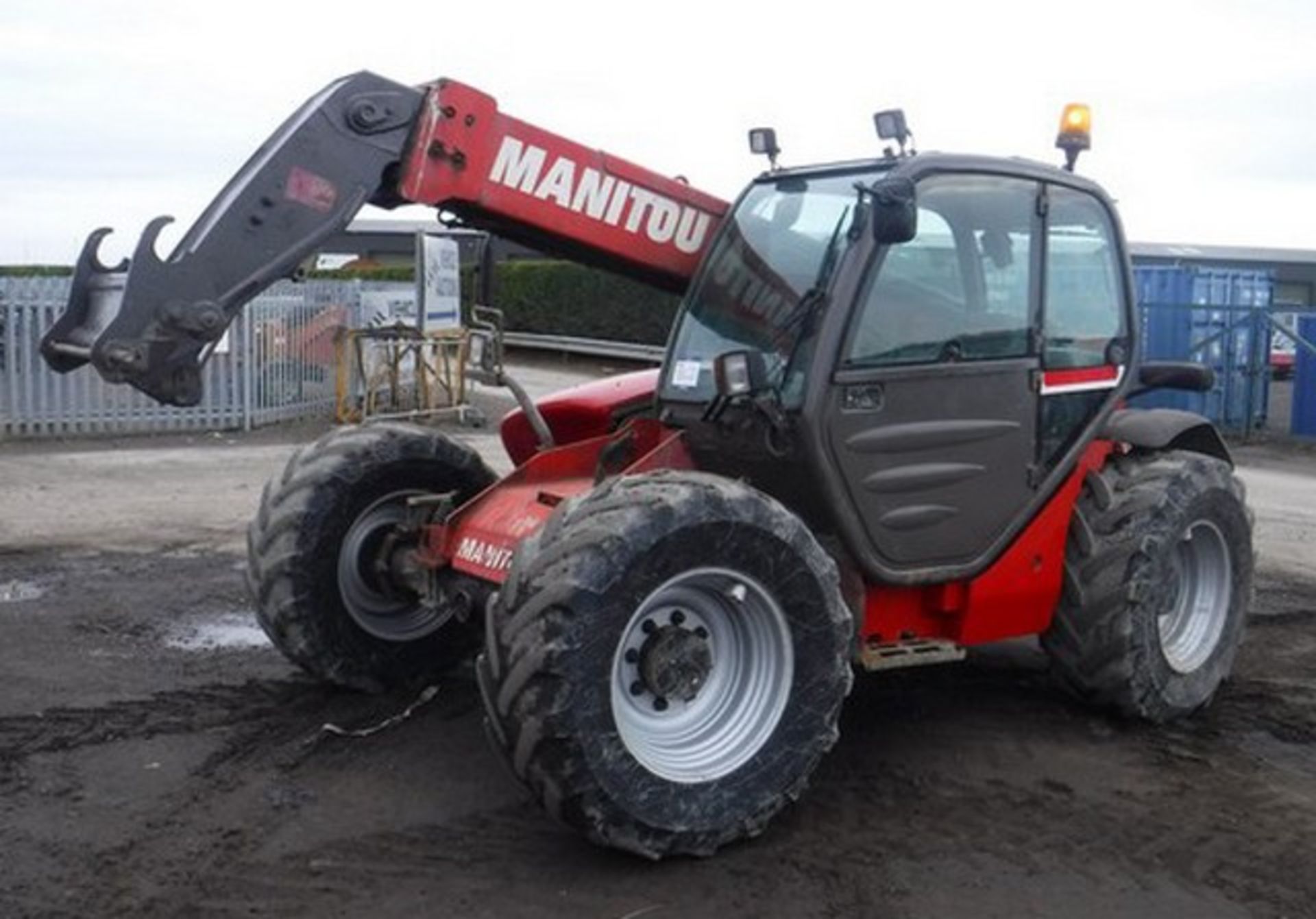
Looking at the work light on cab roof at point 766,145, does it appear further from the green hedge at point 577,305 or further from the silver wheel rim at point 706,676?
the green hedge at point 577,305

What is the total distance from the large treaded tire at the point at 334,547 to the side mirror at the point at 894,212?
2294 mm

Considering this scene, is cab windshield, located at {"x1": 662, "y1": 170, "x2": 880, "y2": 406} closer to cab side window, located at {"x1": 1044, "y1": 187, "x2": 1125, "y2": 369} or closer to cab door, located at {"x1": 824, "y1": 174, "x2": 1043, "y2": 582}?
cab door, located at {"x1": 824, "y1": 174, "x2": 1043, "y2": 582}

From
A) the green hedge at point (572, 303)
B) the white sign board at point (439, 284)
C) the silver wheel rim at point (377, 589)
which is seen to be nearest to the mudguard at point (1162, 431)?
the silver wheel rim at point (377, 589)

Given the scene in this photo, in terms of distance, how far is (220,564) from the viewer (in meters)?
10.1

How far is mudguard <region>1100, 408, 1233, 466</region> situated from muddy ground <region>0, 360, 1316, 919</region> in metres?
1.13

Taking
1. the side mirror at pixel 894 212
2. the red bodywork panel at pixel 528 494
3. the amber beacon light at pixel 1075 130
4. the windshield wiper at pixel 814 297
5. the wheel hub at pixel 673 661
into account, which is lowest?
the wheel hub at pixel 673 661

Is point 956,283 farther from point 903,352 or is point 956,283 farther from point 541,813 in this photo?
point 541,813

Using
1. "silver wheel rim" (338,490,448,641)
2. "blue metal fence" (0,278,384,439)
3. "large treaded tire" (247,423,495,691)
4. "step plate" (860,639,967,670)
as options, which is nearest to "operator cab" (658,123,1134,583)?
"step plate" (860,639,967,670)

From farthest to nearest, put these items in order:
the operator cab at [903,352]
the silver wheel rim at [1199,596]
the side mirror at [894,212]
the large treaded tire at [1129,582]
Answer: the silver wheel rim at [1199,596] < the large treaded tire at [1129,582] < the operator cab at [903,352] < the side mirror at [894,212]

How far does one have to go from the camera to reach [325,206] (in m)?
5.36

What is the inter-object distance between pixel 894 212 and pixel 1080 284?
139 cm

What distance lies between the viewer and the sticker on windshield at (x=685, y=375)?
19.8 feet

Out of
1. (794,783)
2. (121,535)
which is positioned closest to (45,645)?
(121,535)

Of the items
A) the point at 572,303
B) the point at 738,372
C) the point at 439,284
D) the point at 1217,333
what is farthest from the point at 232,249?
the point at 572,303
